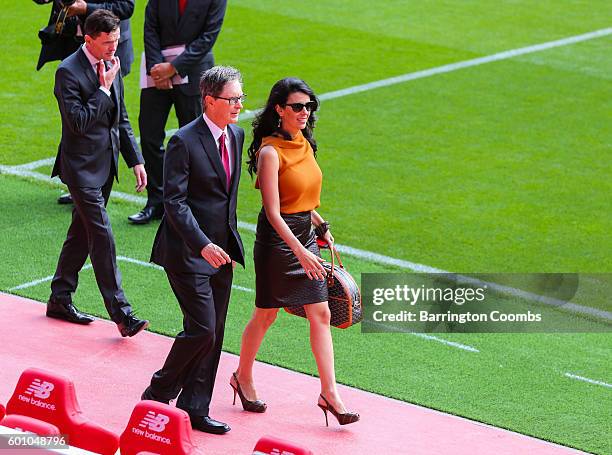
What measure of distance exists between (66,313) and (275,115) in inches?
106

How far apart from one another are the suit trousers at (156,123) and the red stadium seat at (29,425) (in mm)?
5659

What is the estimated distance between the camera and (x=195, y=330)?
7.56 m

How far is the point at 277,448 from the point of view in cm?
612

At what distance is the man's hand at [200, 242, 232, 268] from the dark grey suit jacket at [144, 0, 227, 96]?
15.3ft

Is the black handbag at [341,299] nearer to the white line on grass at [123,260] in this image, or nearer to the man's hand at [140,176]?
the man's hand at [140,176]

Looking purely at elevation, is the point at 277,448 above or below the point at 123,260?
above

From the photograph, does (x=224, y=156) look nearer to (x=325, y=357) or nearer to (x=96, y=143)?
(x=325, y=357)

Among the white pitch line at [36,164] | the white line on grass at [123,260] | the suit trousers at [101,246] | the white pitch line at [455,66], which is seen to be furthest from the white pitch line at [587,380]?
the white pitch line at [455,66]

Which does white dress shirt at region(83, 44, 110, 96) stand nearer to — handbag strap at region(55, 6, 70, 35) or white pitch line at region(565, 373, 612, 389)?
handbag strap at region(55, 6, 70, 35)

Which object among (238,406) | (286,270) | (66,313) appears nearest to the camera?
(286,270)

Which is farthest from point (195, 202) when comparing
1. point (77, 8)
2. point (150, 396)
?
point (77, 8)

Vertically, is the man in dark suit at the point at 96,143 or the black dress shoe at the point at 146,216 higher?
the man in dark suit at the point at 96,143

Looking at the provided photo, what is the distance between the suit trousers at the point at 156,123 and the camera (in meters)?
11.9

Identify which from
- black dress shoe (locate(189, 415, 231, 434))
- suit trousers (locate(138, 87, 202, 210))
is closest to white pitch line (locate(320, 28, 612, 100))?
suit trousers (locate(138, 87, 202, 210))
